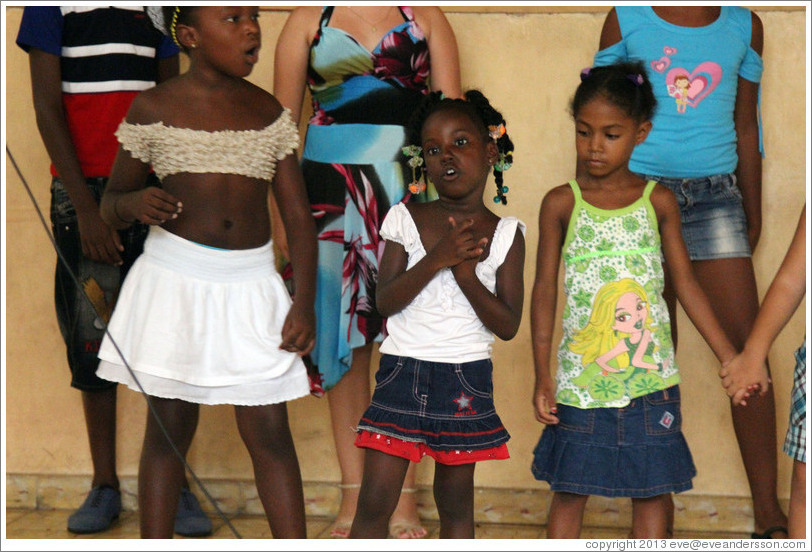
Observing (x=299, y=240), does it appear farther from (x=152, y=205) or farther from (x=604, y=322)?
(x=604, y=322)

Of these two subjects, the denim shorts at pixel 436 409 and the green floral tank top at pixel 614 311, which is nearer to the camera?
the denim shorts at pixel 436 409

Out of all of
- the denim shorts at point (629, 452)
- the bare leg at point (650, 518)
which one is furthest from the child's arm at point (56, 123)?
the bare leg at point (650, 518)

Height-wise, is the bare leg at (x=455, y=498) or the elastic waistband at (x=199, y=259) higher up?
the elastic waistband at (x=199, y=259)

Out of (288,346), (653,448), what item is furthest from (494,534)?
(288,346)

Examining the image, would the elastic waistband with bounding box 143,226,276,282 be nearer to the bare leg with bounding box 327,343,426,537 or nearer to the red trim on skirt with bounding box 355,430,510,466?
the red trim on skirt with bounding box 355,430,510,466

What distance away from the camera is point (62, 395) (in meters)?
4.06

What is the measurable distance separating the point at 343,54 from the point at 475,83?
68 cm

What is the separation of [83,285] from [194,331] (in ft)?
3.10

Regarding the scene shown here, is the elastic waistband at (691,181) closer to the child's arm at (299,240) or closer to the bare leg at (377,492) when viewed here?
the child's arm at (299,240)

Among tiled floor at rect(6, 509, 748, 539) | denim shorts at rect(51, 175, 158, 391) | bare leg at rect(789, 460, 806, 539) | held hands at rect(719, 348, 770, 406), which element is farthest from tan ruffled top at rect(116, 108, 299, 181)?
bare leg at rect(789, 460, 806, 539)

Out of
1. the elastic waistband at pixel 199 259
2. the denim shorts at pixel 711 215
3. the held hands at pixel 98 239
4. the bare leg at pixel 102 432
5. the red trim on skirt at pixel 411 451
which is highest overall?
the denim shorts at pixel 711 215

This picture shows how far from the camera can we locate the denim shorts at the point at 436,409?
2645 millimetres

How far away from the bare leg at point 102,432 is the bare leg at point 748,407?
7.02ft

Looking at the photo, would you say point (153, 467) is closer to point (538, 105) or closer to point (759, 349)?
point (759, 349)
